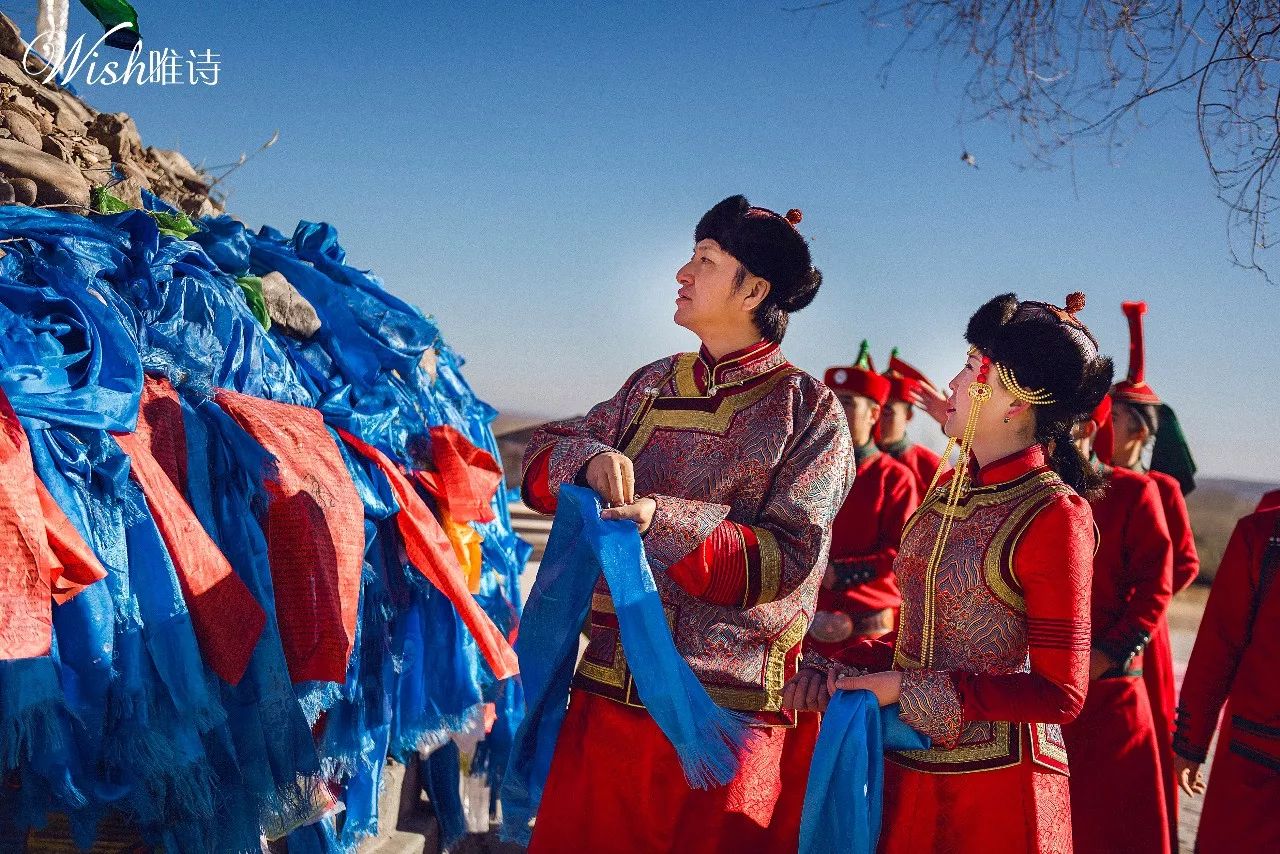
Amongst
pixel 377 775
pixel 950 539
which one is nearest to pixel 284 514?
→ pixel 377 775

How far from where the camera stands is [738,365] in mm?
2648

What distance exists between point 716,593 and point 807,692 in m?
0.29

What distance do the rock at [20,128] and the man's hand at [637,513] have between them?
2290mm

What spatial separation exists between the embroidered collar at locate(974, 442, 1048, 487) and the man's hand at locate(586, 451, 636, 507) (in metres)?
0.76

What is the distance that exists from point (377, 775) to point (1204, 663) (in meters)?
2.55

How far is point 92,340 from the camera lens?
267 centimetres

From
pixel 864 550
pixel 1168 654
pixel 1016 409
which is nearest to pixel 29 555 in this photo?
pixel 1016 409

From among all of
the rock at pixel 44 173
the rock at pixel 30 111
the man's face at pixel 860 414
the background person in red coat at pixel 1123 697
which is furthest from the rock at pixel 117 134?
the background person in red coat at pixel 1123 697

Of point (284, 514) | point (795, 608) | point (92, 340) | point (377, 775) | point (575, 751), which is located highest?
point (92, 340)

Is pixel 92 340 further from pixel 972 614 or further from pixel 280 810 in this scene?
pixel 972 614

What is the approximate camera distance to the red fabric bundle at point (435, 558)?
136 inches

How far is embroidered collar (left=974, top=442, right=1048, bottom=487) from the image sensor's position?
2406mm

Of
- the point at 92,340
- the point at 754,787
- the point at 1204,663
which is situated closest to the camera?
the point at 754,787

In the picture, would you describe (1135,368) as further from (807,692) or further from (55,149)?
(55,149)
